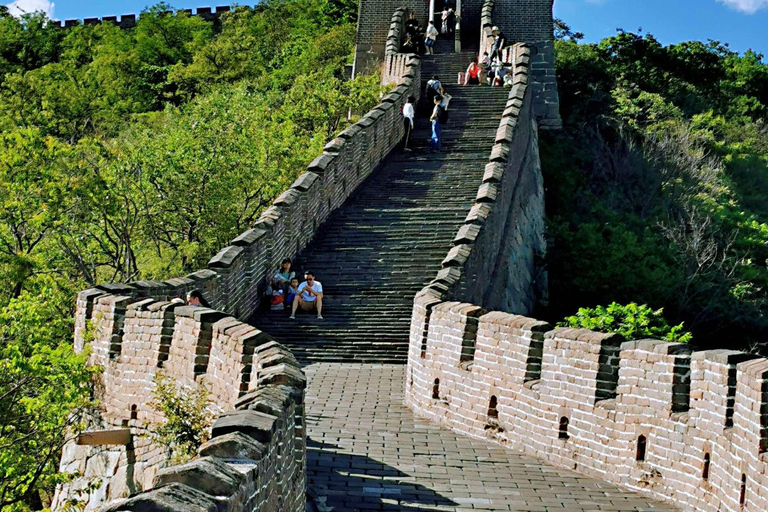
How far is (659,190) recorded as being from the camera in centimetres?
4134

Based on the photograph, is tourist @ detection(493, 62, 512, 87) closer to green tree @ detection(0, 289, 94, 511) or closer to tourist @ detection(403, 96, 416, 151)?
tourist @ detection(403, 96, 416, 151)

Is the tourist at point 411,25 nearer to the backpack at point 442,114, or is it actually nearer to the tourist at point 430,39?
the tourist at point 430,39

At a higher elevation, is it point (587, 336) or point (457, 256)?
point (457, 256)

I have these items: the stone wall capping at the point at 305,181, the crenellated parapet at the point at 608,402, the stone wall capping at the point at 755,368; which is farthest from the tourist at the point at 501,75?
the stone wall capping at the point at 755,368

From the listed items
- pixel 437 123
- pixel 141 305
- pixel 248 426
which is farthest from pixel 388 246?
pixel 248 426

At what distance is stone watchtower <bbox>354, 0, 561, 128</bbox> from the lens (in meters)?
40.9

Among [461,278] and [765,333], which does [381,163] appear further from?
[765,333]

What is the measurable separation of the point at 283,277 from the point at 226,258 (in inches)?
62.2

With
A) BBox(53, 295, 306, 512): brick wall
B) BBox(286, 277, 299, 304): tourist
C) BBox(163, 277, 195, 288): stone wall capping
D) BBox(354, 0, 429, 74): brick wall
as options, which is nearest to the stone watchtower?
BBox(354, 0, 429, 74): brick wall

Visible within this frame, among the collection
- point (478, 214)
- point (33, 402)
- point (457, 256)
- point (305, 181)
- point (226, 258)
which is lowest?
point (33, 402)

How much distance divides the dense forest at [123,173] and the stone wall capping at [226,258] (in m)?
2.22

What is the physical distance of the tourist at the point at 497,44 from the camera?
37.3 meters

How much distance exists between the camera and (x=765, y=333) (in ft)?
114

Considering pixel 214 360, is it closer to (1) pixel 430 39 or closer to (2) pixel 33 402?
(2) pixel 33 402
